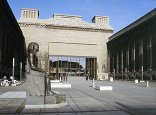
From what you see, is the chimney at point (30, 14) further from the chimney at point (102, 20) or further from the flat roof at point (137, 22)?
the flat roof at point (137, 22)

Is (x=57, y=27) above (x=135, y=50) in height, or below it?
above

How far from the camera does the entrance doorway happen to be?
85875 mm

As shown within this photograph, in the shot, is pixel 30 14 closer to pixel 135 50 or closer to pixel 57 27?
pixel 57 27

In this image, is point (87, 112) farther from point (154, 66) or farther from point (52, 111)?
point (154, 66)

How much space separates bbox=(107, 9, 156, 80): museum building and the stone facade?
10.0ft

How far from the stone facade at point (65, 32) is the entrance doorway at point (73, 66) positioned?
2484mm

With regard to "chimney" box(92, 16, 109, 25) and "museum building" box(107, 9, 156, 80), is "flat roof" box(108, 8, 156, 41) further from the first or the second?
"chimney" box(92, 16, 109, 25)

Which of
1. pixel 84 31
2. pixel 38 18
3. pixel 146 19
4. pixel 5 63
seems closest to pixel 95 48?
pixel 84 31

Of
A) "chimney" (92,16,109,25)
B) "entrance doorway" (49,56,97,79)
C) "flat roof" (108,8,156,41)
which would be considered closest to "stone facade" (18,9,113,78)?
"chimney" (92,16,109,25)

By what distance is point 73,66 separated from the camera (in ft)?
290

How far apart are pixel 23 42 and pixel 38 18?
1035 centimetres

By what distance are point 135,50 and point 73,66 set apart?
23.9 metres

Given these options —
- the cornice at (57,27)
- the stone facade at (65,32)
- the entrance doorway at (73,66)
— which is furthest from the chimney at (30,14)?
the entrance doorway at (73,66)

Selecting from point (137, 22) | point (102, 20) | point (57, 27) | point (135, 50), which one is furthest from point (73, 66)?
point (137, 22)
